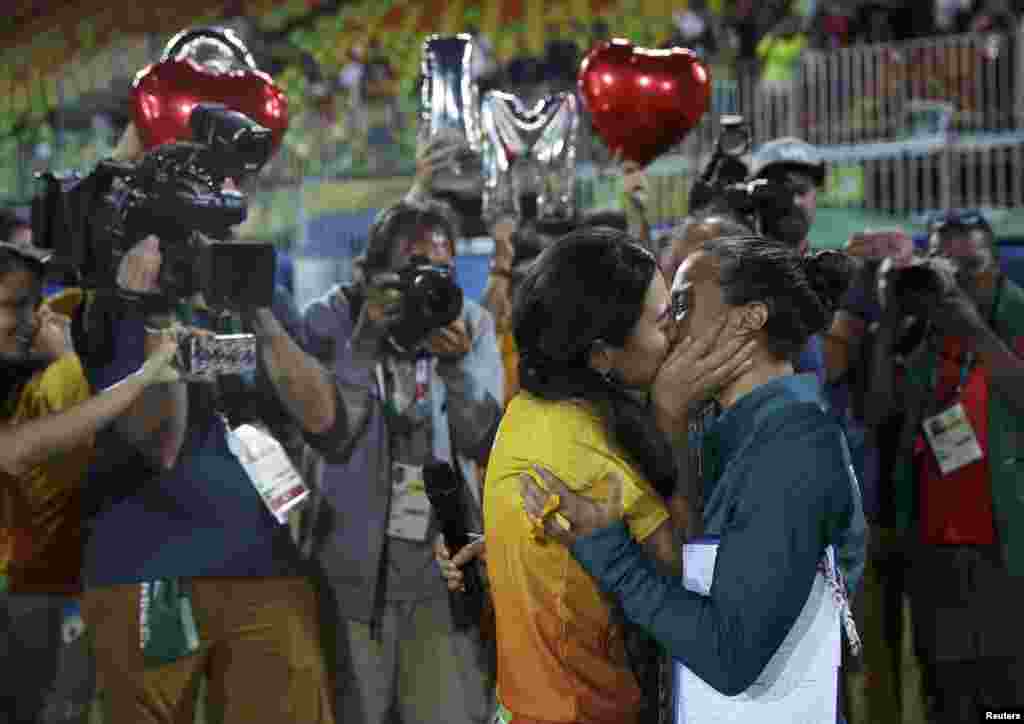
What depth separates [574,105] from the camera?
4.08 m

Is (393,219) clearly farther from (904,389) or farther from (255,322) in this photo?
(904,389)

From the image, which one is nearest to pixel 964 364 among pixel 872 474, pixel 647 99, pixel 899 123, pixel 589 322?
pixel 872 474

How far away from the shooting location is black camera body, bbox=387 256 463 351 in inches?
133

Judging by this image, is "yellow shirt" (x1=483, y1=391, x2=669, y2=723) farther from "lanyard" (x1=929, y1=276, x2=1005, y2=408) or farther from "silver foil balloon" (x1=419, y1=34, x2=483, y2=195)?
"lanyard" (x1=929, y1=276, x2=1005, y2=408)

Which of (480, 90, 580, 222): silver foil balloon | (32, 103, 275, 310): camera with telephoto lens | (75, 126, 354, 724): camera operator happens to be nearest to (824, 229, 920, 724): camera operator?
(480, 90, 580, 222): silver foil balloon

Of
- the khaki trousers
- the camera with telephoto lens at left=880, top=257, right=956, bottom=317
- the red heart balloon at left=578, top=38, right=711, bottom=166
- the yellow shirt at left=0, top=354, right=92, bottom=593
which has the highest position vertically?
the red heart balloon at left=578, top=38, right=711, bottom=166

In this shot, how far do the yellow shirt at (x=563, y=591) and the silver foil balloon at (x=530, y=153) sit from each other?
2.05 metres

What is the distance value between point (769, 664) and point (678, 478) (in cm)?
30

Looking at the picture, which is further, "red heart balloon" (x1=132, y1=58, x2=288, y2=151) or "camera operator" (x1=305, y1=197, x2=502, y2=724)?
"camera operator" (x1=305, y1=197, x2=502, y2=724)

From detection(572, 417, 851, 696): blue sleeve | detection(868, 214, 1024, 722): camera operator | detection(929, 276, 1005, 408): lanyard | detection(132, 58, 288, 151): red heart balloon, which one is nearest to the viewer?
detection(572, 417, 851, 696): blue sleeve

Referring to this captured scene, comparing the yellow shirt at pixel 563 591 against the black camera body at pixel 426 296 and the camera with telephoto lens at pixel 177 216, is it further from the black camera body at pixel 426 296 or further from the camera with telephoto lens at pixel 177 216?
the black camera body at pixel 426 296

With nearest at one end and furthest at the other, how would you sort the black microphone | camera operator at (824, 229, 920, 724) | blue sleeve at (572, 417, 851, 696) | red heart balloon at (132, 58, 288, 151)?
blue sleeve at (572, 417, 851, 696)
the black microphone
red heart balloon at (132, 58, 288, 151)
camera operator at (824, 229, 920, 724)

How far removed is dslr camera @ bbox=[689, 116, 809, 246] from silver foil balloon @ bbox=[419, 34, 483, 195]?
2.00 feet

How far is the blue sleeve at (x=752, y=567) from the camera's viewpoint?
1816mm
